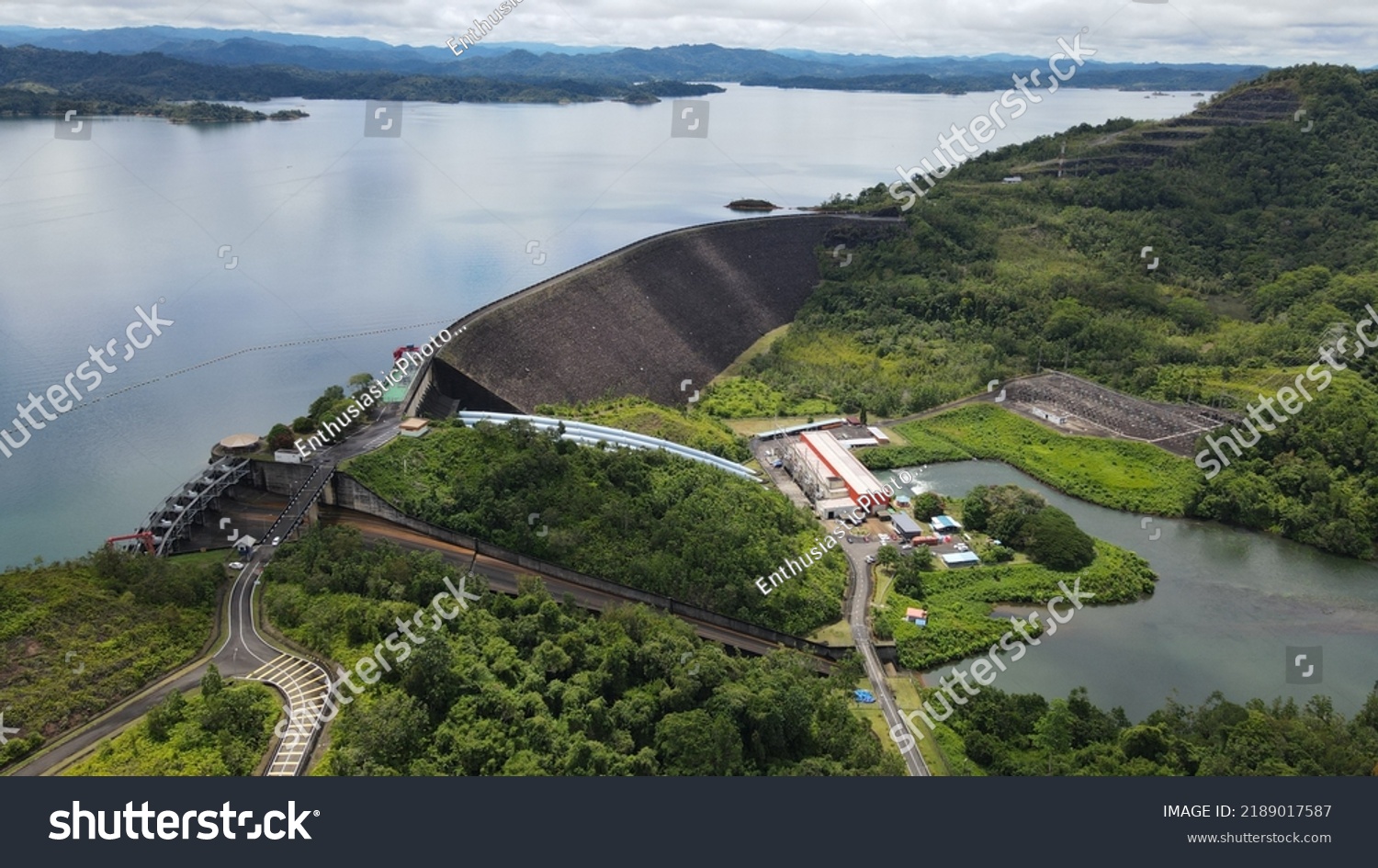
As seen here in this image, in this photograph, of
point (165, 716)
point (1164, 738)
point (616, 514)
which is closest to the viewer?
point (165, 716)

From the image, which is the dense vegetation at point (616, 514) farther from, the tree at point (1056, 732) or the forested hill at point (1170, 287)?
the forested hill at point (1170, 287)

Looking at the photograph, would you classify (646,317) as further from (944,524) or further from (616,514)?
(616,514)

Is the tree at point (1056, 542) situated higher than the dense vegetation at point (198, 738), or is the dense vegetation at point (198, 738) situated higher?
the dense vegetation at point (198, 738)

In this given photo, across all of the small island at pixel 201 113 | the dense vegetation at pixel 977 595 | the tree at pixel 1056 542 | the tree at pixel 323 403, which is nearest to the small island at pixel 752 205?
the tree at pixel 323 403

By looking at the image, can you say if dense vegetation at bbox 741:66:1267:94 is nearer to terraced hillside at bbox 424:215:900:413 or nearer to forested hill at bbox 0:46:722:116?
forested hill at bbox 0:46:722:116

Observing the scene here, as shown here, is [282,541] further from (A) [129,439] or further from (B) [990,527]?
(B) [990,527]

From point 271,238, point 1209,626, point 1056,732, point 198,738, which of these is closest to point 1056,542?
point 1209,626

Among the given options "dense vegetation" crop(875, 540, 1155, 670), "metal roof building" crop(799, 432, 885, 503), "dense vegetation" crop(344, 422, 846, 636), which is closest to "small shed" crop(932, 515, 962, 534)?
"metal roof building" crop(799, 432, 885, 503)
